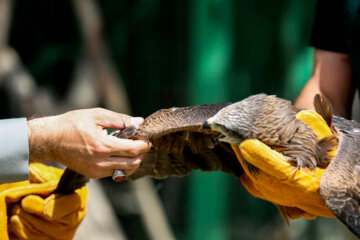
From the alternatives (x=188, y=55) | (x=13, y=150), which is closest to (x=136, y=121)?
(x=13, y=150)

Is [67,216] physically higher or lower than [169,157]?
lower

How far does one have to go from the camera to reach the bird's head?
6.02ft

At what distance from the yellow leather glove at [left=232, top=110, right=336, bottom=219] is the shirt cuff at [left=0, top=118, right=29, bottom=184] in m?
0.82

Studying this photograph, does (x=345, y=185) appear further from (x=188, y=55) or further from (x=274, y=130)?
(x=188, y=55)

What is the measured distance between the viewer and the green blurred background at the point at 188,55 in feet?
13.0

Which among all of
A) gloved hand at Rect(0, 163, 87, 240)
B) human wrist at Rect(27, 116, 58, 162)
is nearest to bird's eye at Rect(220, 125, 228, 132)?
human wrist at Rect(27, 116, 58, 162)

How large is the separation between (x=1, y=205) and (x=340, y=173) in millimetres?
1359

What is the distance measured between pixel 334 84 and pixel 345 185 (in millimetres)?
907

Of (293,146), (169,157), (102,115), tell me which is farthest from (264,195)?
(102,115)

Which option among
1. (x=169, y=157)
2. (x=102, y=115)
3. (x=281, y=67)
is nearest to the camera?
(x=102, y=115)

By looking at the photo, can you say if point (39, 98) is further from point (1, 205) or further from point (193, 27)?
point (1, 205)

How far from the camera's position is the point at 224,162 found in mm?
2418

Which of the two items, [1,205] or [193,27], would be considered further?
[193,27]

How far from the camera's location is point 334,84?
99.7 inches
